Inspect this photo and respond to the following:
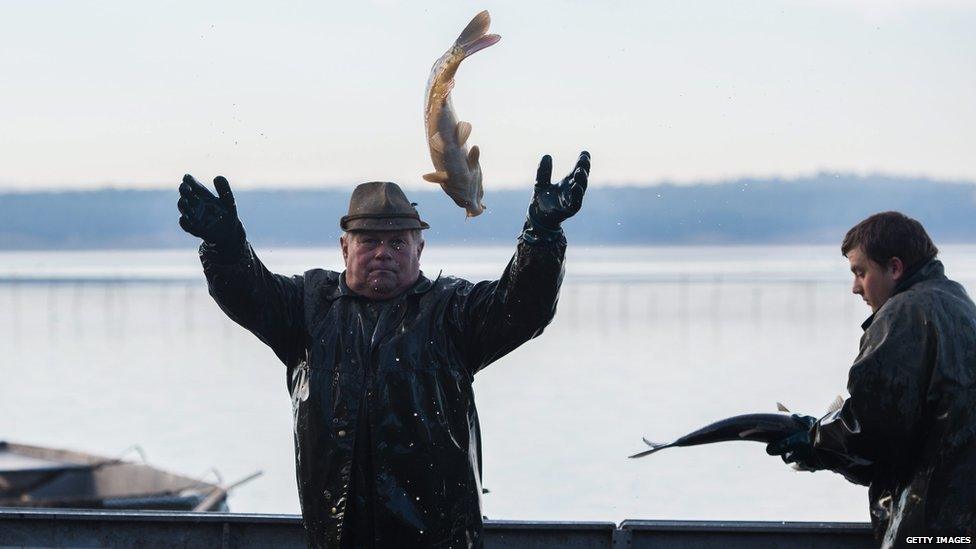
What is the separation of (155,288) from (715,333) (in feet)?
280

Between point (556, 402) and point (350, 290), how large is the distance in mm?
31648

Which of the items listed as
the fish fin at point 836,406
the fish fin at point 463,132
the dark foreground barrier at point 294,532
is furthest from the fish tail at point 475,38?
the dark foreground barrier at point 294,532

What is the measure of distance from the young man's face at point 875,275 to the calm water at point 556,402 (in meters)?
17.2

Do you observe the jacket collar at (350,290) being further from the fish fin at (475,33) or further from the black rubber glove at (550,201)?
the fish fin at (475,33)

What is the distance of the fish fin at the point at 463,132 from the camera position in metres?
4.84

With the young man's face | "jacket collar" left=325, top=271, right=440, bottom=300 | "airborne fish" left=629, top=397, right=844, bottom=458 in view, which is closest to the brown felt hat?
"jacket collar" left=325, top=271, right=440, bottom=300

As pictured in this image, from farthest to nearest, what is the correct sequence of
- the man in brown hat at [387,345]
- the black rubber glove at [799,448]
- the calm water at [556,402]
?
the calm water at [556,402] < the black rubber glove at [799,448] < the man in brown hat at [387,345]

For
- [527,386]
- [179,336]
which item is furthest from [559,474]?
[179,336]

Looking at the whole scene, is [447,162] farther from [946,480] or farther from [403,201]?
[946,480]

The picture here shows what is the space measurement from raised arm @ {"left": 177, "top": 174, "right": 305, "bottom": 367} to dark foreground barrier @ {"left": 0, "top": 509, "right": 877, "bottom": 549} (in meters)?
1.65

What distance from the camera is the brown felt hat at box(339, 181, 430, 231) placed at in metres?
4.54

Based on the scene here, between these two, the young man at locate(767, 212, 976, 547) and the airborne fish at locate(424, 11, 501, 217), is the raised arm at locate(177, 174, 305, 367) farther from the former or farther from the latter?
the young man at locate(767, 212, 976, 547)

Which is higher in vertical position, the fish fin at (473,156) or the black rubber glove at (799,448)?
the fish fin at (473,156)

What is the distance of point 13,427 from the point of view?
3203 cm
